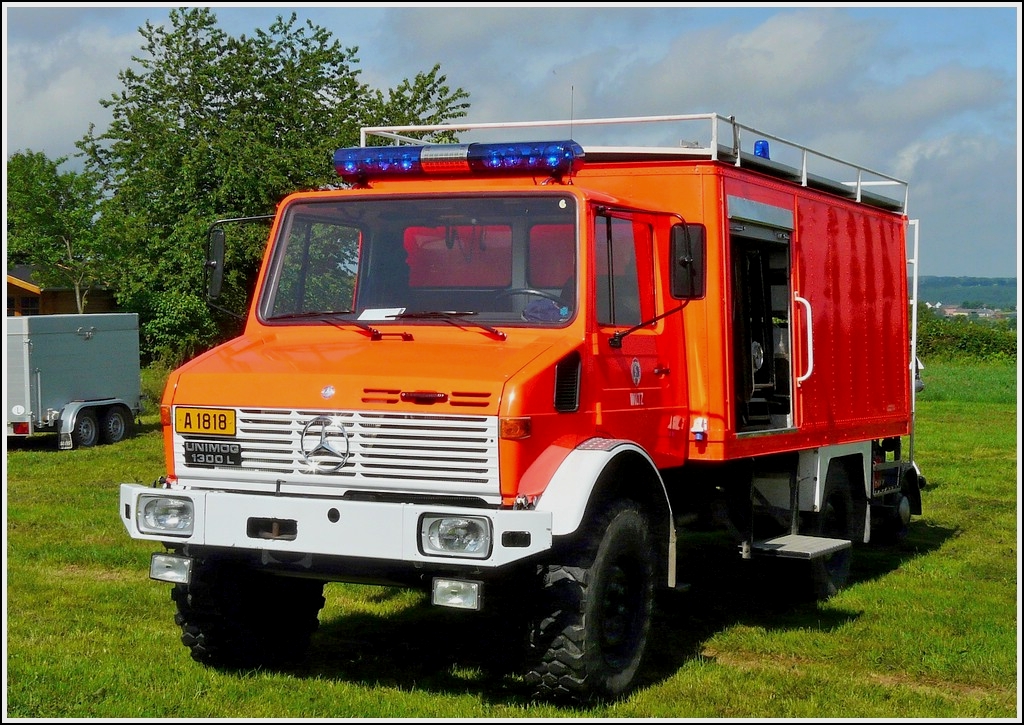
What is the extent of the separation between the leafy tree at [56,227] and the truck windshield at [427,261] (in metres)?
39.4

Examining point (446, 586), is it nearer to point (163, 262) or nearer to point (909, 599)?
point (909, 599)

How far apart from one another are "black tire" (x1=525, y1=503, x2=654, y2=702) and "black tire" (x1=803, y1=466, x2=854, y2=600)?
319 centimetres

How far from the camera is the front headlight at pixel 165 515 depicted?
6.51 meters

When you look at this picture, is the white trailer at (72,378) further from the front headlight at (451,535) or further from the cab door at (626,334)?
the front headlight at (451,535)

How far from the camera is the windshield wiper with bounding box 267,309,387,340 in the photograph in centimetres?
694

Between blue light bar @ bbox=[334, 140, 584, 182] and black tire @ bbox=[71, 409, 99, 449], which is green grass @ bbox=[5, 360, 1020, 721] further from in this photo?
black tire @ bbox=[71, 409, 99, 449]

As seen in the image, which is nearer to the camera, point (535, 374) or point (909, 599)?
point (535, 374)

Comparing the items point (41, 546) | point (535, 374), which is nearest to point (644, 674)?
point (535, 374)

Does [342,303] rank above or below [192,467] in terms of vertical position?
above

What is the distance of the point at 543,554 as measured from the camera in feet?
21.3

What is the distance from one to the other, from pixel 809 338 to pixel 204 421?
427cm

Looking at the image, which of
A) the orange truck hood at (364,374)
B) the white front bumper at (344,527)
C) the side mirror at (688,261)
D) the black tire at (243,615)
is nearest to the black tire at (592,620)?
the white front bumper at (344,527)

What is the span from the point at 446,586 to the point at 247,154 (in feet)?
127

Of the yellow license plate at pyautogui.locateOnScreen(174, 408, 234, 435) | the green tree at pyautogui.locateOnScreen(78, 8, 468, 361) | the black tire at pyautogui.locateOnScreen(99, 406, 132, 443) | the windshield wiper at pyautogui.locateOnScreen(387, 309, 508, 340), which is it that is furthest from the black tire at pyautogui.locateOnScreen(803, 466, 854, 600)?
the green tree at pyautogui.locateOnScreen(78, 8, 468, 361)
